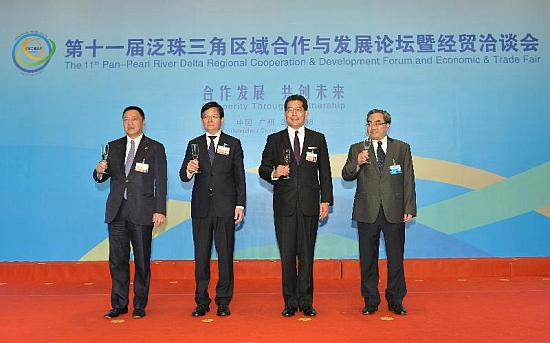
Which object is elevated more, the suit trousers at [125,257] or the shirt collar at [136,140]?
the shirt collar at [136,140]

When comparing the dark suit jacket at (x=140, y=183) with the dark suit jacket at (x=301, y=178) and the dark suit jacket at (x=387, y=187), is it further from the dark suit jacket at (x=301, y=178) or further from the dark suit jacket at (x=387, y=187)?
the dark suit jacket at (x=387, y=187)

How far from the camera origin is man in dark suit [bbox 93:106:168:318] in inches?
149

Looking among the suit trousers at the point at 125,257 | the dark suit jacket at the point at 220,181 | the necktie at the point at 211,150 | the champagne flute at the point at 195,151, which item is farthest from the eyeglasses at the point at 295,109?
the suit trousers at the point at 125,257

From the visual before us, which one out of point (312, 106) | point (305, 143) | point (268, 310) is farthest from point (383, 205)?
point (312, 106)

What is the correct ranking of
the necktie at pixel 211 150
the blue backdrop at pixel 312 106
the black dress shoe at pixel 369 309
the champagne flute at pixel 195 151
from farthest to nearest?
the blue backdrop at pixel 312 106 → the necktie at pixel 211 150 → the black dress shoe at pixel 369 309 → the champagne flute at pixel 195 151

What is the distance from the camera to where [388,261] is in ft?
12.6

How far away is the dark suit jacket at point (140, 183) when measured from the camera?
3.79 meters

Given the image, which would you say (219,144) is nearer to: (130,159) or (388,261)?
(130,159)

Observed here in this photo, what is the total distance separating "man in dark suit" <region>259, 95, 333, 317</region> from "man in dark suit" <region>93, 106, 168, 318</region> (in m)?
0.73

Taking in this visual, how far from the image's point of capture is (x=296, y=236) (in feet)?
12.6

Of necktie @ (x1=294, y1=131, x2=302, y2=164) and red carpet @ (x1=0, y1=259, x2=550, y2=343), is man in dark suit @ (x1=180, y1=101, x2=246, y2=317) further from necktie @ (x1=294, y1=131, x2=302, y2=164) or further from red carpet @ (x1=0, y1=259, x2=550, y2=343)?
necktie @ (x1=294, y1=131, x2=302, y2=164)

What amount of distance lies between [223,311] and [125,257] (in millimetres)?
747

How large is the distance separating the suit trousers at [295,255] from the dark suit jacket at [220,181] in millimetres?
356

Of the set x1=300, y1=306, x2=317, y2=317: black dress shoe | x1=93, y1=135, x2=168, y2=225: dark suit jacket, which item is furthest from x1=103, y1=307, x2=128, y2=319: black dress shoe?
x1=300, y1=306, x2=317, y2=317: black dress shoe
